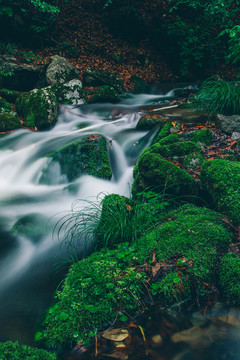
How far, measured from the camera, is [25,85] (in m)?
9.18

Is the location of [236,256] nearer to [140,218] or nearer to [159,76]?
[140,218]

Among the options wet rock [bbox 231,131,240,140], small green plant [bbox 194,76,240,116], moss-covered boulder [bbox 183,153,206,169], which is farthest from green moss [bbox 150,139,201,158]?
small green plant [bbox 194,76,240,116]

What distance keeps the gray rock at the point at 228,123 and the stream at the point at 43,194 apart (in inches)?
→ 55.4

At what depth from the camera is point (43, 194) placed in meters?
4.70

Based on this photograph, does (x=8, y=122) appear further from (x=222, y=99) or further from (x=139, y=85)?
(x=139, y=85)

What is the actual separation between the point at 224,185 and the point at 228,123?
245cm

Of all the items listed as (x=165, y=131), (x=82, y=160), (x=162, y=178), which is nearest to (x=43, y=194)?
(x=82, y=160)

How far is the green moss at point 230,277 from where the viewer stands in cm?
192

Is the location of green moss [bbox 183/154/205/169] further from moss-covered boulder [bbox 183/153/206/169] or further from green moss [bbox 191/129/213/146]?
green moss [bbox 191/129/213/146]

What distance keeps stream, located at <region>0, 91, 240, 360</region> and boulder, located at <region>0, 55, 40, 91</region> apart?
2158mm

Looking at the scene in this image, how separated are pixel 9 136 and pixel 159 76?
888 cm

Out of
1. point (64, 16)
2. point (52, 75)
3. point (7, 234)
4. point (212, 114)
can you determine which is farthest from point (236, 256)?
point (64, 16)

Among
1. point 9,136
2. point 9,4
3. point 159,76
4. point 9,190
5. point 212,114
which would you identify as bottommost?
point 9,190

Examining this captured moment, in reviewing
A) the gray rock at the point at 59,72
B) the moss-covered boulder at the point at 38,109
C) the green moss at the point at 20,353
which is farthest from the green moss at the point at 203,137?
the gray rock at the point at 59,72
